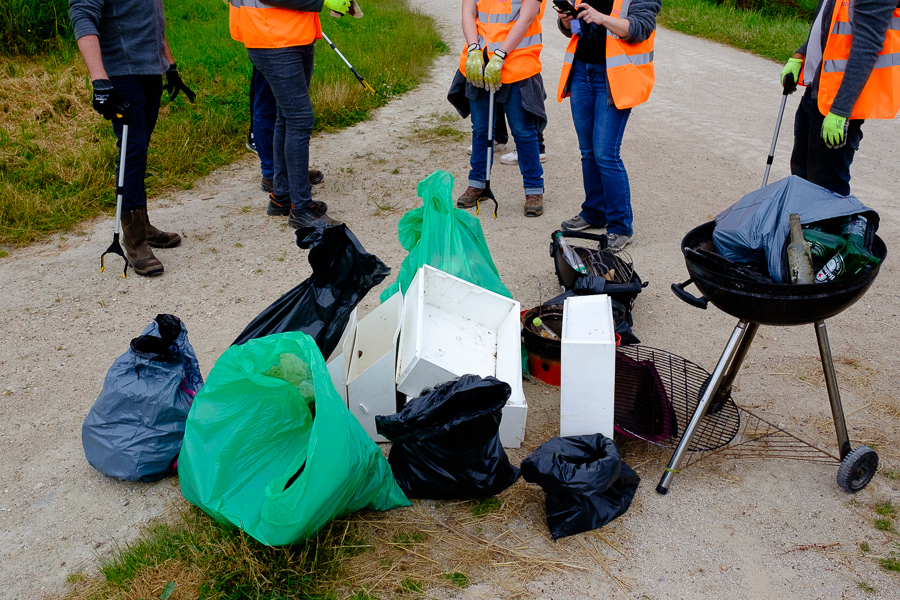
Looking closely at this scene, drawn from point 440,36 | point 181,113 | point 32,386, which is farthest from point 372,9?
point 32,386

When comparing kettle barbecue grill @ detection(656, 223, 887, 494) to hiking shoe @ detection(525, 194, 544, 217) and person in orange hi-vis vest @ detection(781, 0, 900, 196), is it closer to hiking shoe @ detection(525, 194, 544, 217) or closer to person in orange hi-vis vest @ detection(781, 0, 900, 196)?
person in orange hi-vis vest @ detection(781, 0, 900, 196)

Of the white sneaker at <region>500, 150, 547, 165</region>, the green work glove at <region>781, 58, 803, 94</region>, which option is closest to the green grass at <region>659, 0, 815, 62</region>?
the white sneaker at <region>500, 150, 547, 165</region>

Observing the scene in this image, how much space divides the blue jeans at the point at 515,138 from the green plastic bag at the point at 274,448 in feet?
9.66

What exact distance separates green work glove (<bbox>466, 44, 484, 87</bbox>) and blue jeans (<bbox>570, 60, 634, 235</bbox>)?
25.9 inches

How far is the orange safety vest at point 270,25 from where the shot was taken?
13.5 feet

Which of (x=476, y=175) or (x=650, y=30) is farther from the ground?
(x=650, y=30)

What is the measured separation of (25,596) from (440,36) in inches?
474

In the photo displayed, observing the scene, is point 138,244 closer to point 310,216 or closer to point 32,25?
point 310,216

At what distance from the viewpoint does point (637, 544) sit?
2299 mm

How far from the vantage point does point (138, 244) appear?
13.5 ft

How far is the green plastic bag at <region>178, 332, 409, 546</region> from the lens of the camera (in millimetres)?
2020

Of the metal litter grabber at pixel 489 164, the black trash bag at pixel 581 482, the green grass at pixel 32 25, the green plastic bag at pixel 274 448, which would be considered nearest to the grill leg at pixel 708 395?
the black trash bag at pixel 581 482

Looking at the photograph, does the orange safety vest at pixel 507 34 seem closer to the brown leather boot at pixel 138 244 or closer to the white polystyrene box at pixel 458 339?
the white polystyrene box at pixel 458 339

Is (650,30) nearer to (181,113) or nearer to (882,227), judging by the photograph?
(882,227)
